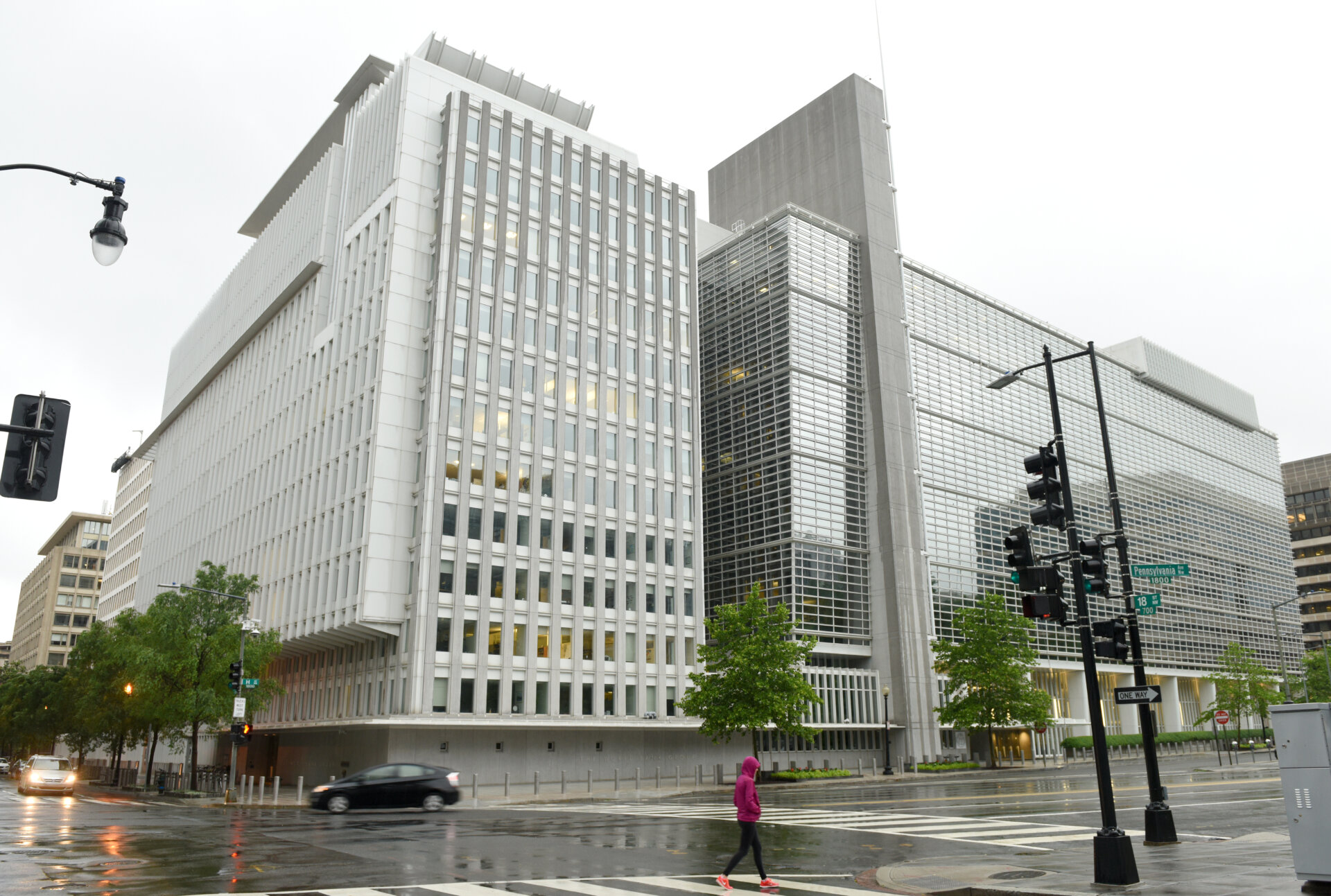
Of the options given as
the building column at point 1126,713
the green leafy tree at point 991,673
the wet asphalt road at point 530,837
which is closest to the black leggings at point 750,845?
the wet asphalt road at point 530,837

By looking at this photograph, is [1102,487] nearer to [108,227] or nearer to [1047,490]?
[1047,490]

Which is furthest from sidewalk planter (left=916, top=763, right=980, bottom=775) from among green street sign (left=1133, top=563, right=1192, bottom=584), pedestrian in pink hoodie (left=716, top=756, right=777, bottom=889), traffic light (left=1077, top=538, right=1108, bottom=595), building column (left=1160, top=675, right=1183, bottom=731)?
pedestrian in pink hoodie (left=716, top=756, right=777, bottom=889)

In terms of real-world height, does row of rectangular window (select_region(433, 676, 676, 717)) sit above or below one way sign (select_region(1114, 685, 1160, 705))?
above

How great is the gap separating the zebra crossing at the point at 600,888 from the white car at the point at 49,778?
41.6 meters

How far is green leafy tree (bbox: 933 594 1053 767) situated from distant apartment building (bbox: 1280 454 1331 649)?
107393 millimetres

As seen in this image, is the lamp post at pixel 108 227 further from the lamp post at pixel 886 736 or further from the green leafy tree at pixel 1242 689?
the green leafy tree at pixel 1242 689

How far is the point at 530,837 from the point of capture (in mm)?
21797

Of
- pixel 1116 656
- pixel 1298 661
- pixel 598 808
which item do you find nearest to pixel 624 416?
pixel 598 808

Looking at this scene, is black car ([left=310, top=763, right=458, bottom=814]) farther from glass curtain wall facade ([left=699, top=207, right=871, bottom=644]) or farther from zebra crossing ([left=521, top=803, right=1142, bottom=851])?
glass curtain wall facade ([left=699, top=207, right=871, bottom=644])

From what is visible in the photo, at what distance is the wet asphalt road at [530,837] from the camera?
15.3 metres

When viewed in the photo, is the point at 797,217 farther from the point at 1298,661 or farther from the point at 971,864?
the point at 1298,661

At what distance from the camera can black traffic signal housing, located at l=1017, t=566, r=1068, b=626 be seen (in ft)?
47.2

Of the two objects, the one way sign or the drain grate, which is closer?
the drain grate

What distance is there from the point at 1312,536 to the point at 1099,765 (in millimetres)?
169586
